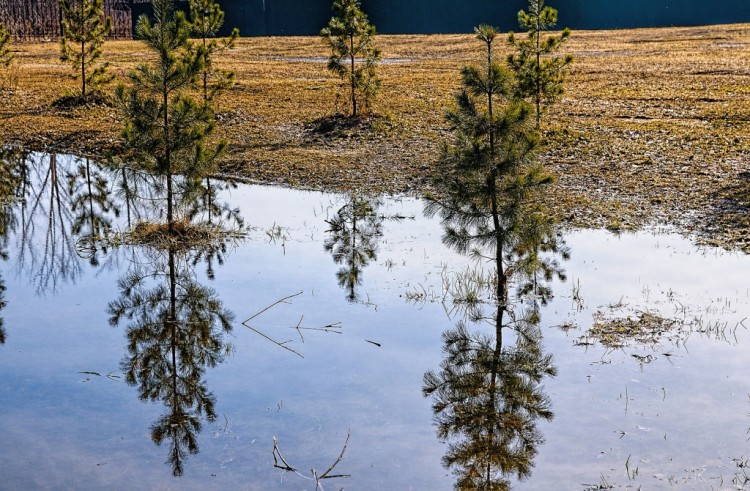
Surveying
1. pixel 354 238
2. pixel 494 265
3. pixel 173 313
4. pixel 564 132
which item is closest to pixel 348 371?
pixel 173 313

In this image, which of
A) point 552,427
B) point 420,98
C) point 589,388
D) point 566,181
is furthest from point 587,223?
point 420,98

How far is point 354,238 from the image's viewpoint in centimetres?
1195

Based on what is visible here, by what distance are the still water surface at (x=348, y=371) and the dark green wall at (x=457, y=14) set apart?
37633mm

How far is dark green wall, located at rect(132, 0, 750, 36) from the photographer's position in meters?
47.6

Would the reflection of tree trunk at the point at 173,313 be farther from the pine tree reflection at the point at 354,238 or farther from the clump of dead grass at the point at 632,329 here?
the clump of dead grass at the point at 632,329

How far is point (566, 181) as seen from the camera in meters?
14.0

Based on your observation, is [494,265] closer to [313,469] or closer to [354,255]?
[354,255]

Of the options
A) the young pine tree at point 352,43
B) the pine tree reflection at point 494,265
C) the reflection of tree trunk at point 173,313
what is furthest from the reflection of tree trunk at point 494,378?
the young pine tree at point 352,43

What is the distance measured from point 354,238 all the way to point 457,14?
3827 cm

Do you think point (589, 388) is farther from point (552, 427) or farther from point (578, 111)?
point (578, 111)

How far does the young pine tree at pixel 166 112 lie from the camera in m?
11.3

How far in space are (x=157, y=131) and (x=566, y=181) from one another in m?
5.98

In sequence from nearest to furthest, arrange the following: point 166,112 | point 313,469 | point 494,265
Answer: point 313,469 → point 494,265 → point 166,112

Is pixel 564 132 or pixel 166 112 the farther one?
pixel 564 132
